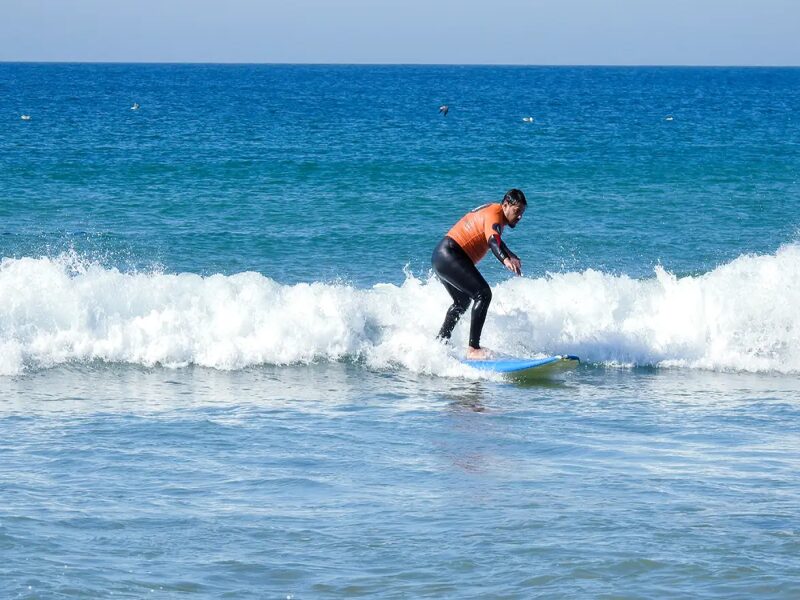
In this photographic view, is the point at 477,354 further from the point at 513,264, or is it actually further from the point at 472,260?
the point at 513,264

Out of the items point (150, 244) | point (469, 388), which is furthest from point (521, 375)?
point (150, 244)

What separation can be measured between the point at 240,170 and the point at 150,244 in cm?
873

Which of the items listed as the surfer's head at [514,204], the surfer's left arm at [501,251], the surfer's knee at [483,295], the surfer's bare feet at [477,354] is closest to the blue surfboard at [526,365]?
the surfer's bare feet at [477,354]

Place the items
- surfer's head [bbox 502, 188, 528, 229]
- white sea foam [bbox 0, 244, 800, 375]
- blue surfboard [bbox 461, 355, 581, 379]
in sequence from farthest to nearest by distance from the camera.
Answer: white sea foam [bbox 0, 244, 800, 375] → blue surfboard [bbox 461, 355, 581, 379] → surfer's head [bbox 502, 188, 528, 229]

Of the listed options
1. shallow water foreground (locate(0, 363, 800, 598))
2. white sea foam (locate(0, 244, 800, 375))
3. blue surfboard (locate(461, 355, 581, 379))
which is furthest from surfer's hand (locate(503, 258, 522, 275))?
white sea foam (locate(0, 244, 800, 375))

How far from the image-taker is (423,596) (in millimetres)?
5211

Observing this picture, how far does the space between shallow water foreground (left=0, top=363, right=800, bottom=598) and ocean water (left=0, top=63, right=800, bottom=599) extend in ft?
0.08

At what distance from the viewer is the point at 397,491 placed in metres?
6.71

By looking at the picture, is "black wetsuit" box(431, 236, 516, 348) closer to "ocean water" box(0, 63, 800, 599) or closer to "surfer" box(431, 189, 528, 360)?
"surfer" box(431, 189, 528, 360)

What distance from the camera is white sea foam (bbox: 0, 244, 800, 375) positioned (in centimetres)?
1115

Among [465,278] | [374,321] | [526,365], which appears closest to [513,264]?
[465,278]

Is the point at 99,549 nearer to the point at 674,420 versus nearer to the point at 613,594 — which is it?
the point at 613,594

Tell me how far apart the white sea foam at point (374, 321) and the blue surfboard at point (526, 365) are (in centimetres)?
29

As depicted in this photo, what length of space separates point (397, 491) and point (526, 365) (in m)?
3.65
